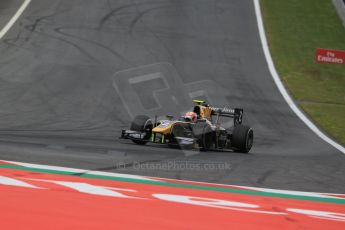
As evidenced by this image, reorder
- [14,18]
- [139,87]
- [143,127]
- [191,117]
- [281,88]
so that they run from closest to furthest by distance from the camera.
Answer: [143,127], [191,117], [139,87], [281,88], [14,18]

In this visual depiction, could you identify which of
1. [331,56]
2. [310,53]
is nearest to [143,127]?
[331,56]

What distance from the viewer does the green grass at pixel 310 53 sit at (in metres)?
21.2

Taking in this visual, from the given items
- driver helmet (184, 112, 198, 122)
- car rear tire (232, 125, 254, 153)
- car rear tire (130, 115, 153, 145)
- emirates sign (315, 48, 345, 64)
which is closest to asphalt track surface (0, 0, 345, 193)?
car rear tire (130, 115, 153, 145)

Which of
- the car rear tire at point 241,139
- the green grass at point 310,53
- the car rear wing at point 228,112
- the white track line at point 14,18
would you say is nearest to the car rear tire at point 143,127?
the car rear wing at point 228,112

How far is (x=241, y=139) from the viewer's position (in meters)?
13.2

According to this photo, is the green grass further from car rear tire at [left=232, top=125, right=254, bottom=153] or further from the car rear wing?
car rear tire at [left=232, top=125, right=254, bottom=153]

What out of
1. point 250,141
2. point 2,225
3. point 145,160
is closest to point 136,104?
point 250,141

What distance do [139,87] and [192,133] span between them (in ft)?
30.7

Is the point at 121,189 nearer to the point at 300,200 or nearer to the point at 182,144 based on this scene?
the point at 300,200

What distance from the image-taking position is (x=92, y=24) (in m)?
28.9

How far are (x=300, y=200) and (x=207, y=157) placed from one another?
14.1ft

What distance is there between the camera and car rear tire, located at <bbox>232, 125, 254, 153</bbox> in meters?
13.2

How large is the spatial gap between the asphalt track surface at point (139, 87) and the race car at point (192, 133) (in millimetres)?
290

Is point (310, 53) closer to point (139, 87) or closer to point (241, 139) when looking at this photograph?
point (139, 87)
